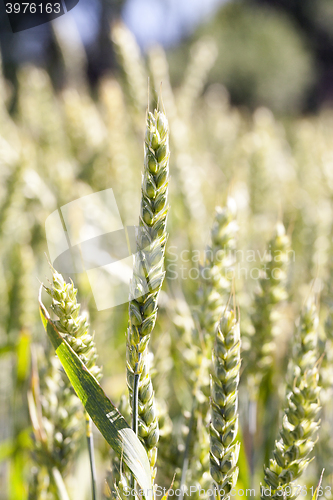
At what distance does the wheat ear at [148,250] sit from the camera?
11.6 inches

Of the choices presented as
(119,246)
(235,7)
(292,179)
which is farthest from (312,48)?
(119,246)

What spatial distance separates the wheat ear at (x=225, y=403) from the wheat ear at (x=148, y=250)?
0.25ft

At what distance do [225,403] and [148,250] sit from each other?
164mm

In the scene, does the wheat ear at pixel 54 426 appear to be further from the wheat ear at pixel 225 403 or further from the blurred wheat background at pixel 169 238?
the wheat ear at pixel 225 403

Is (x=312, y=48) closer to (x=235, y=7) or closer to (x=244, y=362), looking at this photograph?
(x=235, y=7)

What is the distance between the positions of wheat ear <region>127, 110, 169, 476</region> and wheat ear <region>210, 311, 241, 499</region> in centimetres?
8

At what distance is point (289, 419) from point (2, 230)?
86cm

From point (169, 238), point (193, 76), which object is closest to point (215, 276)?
point (169, 238)

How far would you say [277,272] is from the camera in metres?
0.60

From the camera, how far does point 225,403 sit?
0.35 m

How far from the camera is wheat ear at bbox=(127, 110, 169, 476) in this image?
295 millimetres

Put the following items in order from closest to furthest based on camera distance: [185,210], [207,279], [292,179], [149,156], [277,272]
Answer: [149,156], [207,279], [277,272], [185,210], [292,179]

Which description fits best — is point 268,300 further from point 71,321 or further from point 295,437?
point 71,321

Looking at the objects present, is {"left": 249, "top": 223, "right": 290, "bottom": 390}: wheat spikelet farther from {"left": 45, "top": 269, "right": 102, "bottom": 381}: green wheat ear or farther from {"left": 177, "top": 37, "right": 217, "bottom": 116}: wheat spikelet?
{"left": 177, "top": 37, "right": 217, "bottom": 116}: wheat spikelet
